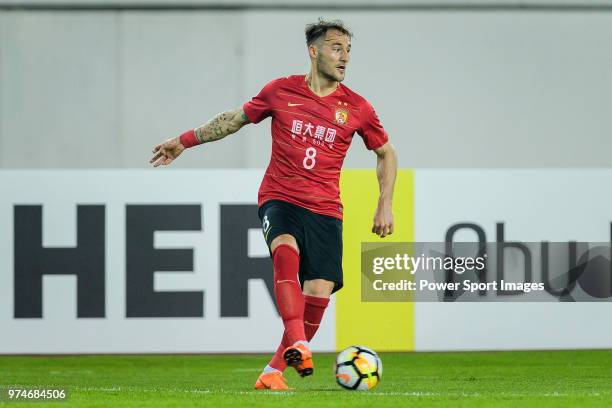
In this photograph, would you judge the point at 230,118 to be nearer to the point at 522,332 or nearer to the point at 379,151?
the point at 379,151

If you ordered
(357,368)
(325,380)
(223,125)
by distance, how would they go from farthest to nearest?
(325,380) → (223,125) → (357,368)

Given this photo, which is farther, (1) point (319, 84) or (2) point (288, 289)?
(1) point (319, 84)

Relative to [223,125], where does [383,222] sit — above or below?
below

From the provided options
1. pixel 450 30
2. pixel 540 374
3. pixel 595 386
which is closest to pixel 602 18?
pixel 450 30

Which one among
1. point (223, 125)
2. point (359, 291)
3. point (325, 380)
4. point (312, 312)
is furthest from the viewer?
point (359, 291)

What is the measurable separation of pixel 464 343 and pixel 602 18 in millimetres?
3846

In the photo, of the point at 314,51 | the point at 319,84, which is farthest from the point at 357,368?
the point at 314,51

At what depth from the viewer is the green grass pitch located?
5.41 metres

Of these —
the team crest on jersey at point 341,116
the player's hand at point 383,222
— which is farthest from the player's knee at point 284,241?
the team crest on jersey at point 341,116

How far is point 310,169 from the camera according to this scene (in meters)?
6.23

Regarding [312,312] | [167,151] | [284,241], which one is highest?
[167,151]

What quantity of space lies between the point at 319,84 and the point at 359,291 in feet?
12.6

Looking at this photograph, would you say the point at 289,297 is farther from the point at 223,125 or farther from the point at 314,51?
the point at 314,51

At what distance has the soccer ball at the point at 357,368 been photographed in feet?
19.3
